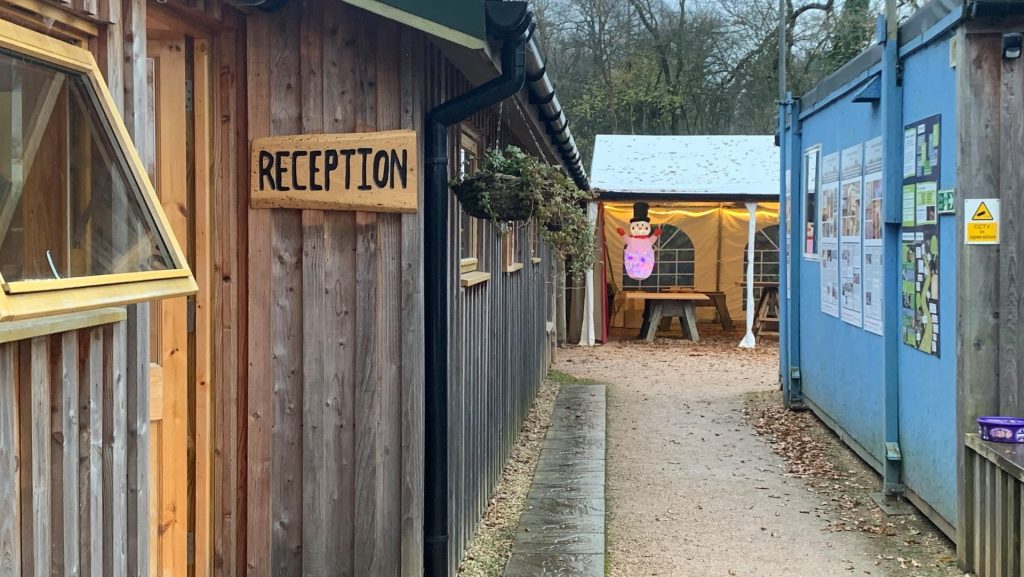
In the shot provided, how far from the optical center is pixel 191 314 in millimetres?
3344

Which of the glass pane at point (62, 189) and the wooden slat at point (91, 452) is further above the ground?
the glass pane at point (62, 189)

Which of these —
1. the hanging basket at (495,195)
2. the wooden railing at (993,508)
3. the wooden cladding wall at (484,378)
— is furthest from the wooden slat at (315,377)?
the wooden railing at (993,508)

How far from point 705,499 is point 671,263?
11.2 metres

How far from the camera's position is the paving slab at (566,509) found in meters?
4.79

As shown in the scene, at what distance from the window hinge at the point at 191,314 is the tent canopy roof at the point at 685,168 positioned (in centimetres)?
1185

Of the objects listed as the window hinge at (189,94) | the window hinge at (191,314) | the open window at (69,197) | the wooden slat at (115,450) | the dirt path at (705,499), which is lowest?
the dirt path at (705,499)

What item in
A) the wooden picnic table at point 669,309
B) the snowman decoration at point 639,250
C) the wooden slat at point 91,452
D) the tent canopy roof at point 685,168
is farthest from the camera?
the wooden picnic table at point 669,309

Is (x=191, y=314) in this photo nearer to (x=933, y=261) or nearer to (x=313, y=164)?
(x=313, y=164)

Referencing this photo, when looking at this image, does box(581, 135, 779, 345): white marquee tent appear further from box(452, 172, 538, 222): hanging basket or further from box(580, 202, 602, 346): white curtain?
box(452, 172, 538, 222): hanging basket

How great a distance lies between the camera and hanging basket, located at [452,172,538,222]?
15.1 feet

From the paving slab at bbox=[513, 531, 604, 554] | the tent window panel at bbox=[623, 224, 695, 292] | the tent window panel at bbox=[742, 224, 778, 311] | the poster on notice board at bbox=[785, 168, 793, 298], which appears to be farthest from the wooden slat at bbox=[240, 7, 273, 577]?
the tent window panel at bbox=[742, 224, 778, 311]

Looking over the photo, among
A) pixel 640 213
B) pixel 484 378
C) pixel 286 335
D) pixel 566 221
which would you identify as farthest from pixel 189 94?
pixel 640 213

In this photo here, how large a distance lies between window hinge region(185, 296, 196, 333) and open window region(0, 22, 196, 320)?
866mm

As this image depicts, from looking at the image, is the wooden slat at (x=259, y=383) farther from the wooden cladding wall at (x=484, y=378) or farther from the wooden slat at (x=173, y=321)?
the wooden cladding wall at (x=484, y=378)
